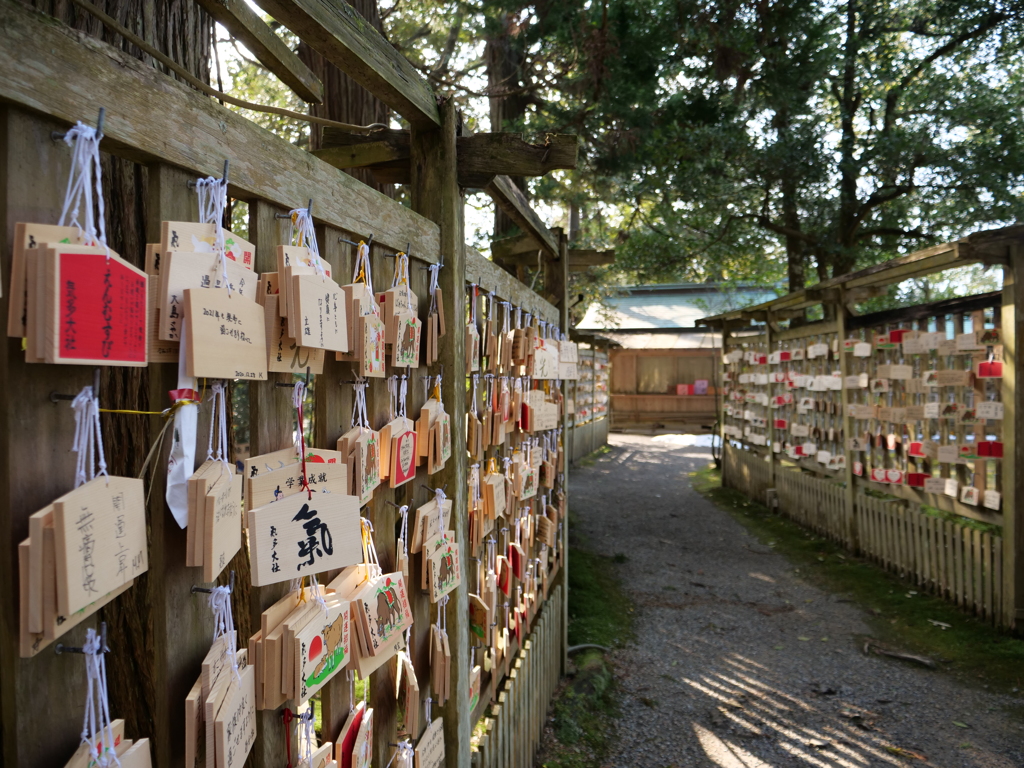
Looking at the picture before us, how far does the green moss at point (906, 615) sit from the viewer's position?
4.46 metres

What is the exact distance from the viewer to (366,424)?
161 centimetres


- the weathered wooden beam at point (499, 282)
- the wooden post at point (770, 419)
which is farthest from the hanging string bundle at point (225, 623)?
the wooden post at point (770, 419)

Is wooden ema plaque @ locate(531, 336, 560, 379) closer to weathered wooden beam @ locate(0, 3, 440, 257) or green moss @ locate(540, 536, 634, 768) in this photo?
green moss @ locate(540, 536, 634, 768)

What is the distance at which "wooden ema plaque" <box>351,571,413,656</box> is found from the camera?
1480mm

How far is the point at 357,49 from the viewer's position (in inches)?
63.6

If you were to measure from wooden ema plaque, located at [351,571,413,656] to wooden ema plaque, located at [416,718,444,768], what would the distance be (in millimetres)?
460

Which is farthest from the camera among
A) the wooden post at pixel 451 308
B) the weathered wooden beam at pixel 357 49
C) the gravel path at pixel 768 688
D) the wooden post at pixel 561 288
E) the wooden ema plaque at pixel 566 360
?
the wooden post at pixel 561 288

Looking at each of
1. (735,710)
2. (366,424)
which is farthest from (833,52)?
(366,424)

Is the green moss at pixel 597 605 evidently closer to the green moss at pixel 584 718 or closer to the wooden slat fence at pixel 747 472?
the green moss at pixel 584 718

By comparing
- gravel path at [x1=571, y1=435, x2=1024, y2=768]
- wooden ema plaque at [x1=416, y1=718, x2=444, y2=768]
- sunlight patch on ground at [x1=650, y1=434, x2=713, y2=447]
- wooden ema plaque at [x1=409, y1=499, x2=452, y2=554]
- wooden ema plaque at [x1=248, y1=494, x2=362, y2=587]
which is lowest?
gravel path at [x1=571, y1=435, x2=1024, y2=768]

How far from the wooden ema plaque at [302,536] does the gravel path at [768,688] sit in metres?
2.87

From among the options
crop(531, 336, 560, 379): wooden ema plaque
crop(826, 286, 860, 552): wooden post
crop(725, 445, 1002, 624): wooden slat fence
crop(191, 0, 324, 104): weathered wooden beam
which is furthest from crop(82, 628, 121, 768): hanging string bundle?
crop(826, 286, 860, 552): wooden post

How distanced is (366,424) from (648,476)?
11920mm

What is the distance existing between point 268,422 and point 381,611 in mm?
607
